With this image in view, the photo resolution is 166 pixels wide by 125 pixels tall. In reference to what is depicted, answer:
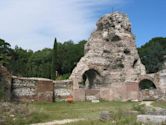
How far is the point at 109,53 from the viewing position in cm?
3656

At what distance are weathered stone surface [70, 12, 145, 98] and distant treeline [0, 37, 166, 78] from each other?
883 inches

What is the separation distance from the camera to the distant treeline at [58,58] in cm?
6212

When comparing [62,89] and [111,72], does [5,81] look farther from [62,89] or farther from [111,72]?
[111,72]

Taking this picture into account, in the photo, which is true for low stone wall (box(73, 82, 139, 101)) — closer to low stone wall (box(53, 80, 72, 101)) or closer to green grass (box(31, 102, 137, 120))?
low stone wall (box(53, 80, 72, 101))

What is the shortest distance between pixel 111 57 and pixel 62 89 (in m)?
6.90

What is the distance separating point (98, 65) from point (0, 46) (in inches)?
1209

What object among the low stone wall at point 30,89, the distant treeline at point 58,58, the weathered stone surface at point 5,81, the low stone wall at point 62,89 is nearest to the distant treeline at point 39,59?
the distant treeline at point 58,58

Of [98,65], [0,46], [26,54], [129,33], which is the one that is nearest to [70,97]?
[98,65]

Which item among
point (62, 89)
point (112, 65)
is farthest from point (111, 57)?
point (62, 89)

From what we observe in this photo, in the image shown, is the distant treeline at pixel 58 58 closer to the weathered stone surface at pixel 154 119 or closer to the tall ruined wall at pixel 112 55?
the tall ruined wall at pixel 112 55

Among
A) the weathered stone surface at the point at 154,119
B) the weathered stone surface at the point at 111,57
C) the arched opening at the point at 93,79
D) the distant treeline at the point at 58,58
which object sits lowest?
the weathered stone surface at the point at 154,119

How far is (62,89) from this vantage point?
3203 cm

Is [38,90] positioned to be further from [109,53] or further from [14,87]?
[109,53]

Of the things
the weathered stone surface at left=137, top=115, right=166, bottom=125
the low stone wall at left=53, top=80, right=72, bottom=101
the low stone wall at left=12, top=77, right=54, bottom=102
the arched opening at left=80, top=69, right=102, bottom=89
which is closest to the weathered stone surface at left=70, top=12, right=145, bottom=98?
the arched opening at left=80, top=69, right=102, bottom=89
